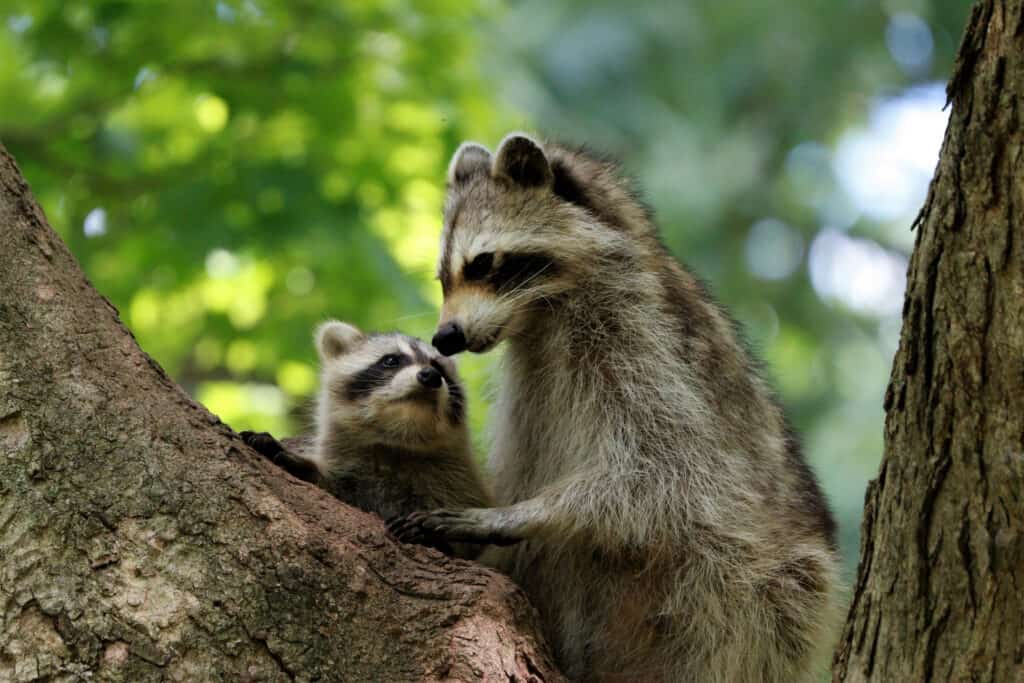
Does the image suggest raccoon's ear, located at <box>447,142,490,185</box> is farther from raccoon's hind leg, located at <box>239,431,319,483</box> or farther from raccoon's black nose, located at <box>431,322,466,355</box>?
raccoon's hind leg, located at <box>239,431,319,483</box>

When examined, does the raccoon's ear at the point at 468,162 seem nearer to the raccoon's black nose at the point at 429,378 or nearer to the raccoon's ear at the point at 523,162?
the raccoon's ear at the point at 523,162

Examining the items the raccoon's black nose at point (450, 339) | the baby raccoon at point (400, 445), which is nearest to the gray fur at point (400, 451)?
the baby raccoon at point (400, 445)

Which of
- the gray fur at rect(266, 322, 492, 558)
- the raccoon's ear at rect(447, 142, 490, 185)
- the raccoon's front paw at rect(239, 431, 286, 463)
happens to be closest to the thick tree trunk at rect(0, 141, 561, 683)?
the raccoon's front paw at rect(239, 431, 286, 463)

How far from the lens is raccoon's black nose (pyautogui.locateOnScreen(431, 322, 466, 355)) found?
4.29 meters

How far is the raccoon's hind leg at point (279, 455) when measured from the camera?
396 cm

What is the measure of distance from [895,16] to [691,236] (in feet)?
Result: 18.3

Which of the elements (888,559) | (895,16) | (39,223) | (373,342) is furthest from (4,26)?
(895,16)

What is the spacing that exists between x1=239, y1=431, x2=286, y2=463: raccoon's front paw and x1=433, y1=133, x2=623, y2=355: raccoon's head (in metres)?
0.67

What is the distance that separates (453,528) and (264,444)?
66 centimetres

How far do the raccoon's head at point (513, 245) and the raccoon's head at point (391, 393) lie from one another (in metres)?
0.42

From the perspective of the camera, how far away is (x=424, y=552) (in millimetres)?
3494

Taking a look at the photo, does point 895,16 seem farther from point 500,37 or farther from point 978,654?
point 978,654

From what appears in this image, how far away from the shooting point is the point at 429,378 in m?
4.73

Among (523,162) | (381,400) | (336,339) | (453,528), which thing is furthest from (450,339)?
(336,339)
